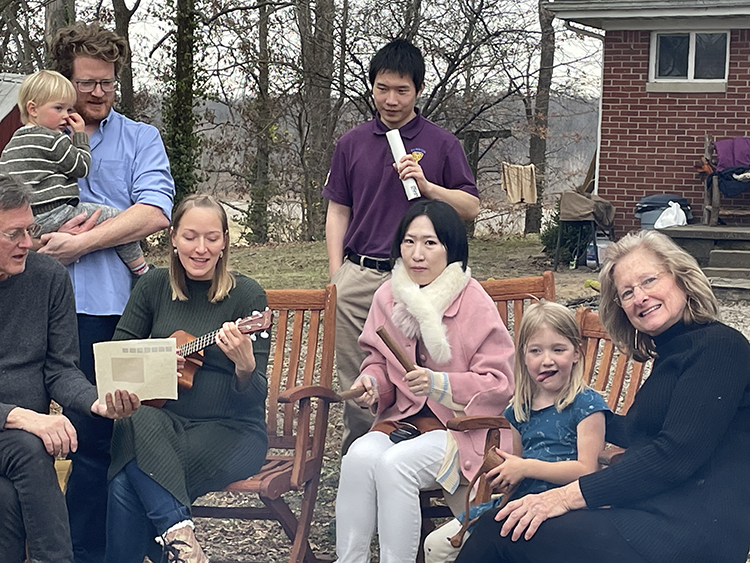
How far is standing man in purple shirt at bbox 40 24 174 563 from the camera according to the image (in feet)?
11.5

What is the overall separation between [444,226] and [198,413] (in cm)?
109

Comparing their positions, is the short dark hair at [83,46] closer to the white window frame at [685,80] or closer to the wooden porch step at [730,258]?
the wooden porch step at [730,258]

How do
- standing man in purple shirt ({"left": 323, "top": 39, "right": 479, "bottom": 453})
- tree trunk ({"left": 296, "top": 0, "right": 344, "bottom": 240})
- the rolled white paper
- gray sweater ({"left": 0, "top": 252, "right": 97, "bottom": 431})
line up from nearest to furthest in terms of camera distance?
gray sweater ({"left": 0, "top": 252, "right": 97, "bottom": 431})
the rolled white paper
standing man in purple shirt ({"left": 323, "top": 39, "right": 479, "bottom": 453})
tree trunk ({"left": 296, "top": 0, "right": 344, "bottom": 240})

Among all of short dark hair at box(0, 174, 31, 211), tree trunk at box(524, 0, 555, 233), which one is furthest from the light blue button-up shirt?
tree trunk at box(524, 0, 555, 233)

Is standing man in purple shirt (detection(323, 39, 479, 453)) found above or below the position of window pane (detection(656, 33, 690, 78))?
below

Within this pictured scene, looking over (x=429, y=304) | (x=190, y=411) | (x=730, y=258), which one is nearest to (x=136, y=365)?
(x=190, y=411)

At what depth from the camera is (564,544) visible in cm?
270

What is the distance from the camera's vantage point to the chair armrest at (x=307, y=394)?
3.47 meters

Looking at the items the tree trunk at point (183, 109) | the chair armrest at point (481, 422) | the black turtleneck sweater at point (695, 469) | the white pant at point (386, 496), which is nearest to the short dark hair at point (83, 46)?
the white pant at point (386, 496)

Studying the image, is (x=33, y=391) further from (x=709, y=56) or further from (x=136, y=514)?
(x=709, y=56)

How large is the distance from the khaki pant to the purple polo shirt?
0.10m

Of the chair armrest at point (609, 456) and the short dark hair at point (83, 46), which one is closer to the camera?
the chair armrest at point (609, 456)

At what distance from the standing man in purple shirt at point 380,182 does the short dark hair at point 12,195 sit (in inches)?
55.8

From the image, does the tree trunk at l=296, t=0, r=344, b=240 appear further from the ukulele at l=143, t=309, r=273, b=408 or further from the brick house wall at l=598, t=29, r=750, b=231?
the ukulele at l=143, t=309, r=273, b=408
